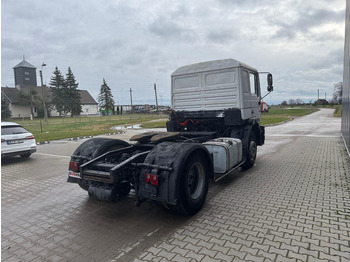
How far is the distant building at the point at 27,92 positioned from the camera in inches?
2126

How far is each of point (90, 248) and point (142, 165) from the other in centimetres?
133

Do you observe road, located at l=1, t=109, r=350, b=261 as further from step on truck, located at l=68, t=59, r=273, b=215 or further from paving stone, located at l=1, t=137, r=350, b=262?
step on truck, located at l=68, t=59, r=273, b=215

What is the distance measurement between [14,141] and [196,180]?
7.88 metres

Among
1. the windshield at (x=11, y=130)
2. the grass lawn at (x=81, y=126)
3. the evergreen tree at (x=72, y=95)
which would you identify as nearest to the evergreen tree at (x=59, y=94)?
the evergreen tree at (x=72, y=95)

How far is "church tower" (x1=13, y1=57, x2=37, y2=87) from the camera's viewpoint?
62469 millimetres

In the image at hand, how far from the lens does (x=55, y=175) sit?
7410 mm

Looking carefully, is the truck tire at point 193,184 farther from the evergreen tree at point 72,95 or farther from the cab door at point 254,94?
the evergreen tree at point 72,95

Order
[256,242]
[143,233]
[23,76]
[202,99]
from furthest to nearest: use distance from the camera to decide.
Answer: [23,76] < [202,99] < [143,233] < [256,242]

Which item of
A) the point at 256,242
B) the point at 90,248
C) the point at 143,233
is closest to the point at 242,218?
the point at 256,242

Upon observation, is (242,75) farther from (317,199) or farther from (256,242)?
(256,242)

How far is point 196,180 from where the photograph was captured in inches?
181

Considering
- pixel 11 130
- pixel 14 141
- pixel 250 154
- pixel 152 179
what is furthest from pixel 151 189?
pixel 11 130

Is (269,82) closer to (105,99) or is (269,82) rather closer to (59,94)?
(59,94)

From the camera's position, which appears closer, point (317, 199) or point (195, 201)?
point (195, 201)
